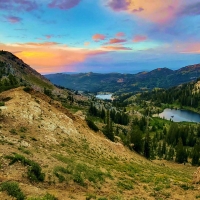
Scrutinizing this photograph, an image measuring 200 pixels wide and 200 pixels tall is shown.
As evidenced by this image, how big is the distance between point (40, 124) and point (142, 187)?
22.2 meters

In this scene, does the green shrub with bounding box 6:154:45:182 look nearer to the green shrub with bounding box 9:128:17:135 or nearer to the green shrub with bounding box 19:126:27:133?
the green shrub with bounding box 9:128:17:135

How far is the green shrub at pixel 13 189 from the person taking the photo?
16.1 meters

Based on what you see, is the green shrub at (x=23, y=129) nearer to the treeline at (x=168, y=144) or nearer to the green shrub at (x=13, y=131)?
the green shrub at (x=13, y=131)

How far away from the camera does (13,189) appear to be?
54.5ft

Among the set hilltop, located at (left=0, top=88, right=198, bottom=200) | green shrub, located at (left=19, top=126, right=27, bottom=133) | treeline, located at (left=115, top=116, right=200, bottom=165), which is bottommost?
treeline, located at (left=115, top=116, right=200, bottom=165)

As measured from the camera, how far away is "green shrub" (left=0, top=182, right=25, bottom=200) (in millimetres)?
16148

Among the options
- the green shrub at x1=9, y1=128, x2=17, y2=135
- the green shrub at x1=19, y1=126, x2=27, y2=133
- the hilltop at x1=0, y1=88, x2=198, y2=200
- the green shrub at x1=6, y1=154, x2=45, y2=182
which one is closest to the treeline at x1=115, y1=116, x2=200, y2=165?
the hilltop at x1=0, y1=88, x2=198, y2=200

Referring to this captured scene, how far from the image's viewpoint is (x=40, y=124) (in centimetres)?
4075

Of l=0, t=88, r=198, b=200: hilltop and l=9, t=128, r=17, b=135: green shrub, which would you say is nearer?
l=0, t=88, r=198, b=200: hilltop

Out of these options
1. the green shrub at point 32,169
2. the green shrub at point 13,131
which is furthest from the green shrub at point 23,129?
Answer: the green shrub at point 32,169

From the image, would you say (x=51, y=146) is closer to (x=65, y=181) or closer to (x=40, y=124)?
(x=40, y=124)

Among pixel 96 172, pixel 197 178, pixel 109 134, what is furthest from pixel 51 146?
pixel 109 134

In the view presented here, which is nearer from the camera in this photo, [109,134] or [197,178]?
[197,178]

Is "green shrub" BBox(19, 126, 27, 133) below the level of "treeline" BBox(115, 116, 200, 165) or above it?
above
